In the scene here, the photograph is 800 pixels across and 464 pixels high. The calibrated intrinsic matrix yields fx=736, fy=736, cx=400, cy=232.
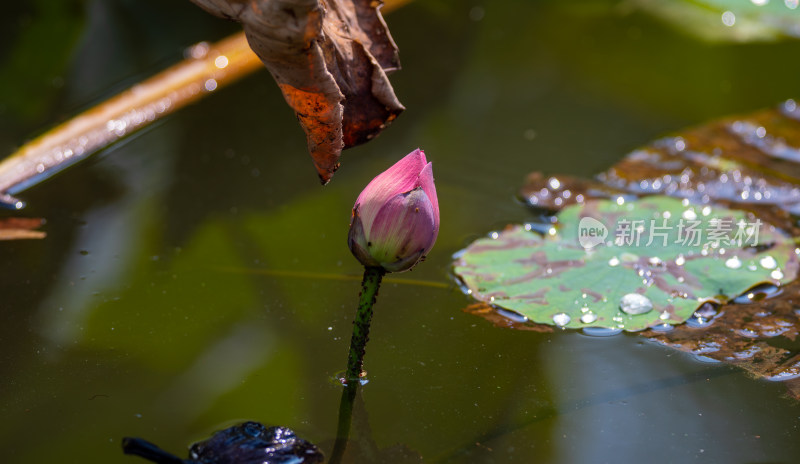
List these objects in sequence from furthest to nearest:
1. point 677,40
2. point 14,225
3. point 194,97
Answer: point 677,40
point 194,97
point 14,225

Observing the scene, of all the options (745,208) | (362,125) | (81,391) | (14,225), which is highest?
(362,125)

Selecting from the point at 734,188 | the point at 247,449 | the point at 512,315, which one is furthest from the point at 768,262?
the point at 247,449

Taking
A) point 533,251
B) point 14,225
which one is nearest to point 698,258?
point 533,251

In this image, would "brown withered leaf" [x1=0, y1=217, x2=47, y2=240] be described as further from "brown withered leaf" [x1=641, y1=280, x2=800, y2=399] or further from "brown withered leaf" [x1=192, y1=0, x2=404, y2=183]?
"brown withered leaf" [x1=641, y1=280, x2=800, y2=399]

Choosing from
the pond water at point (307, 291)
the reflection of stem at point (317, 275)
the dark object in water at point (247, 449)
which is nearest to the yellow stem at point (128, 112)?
the pond water at point (307, 291)

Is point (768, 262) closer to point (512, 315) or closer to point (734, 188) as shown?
Result: point (734, 188)

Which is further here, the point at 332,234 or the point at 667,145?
the point at 667,145

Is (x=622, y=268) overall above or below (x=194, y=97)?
below

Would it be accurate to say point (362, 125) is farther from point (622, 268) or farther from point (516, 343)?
point (622, 268)
